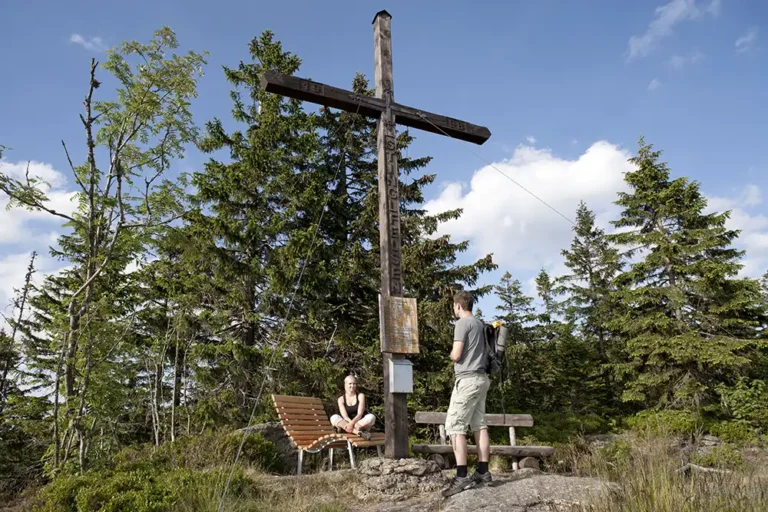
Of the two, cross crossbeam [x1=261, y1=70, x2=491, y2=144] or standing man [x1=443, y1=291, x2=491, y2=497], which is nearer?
standing man [x1=443, y1=291, x2=491, y2=497]

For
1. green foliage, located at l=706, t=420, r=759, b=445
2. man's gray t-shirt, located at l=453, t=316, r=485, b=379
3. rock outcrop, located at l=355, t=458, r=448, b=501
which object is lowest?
green foliage, located at l=706, t=420, r=759, b=445

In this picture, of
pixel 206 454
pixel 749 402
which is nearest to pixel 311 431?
pixel 206 454

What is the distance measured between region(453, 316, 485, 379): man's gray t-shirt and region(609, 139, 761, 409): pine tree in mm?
11862

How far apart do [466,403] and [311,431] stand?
143 inches

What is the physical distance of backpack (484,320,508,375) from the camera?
15.8ft

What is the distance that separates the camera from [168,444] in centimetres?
699

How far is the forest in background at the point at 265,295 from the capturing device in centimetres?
700

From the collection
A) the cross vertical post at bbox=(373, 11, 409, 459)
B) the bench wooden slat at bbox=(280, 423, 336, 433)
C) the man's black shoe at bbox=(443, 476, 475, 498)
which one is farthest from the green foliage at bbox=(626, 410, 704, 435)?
the man's black shoe at bbox=(443, 476, 475, 498)

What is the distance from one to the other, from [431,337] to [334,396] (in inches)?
97.5

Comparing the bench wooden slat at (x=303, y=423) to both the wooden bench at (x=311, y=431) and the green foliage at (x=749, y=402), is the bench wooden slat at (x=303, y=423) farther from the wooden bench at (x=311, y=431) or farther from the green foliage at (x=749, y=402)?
the green foliage at (x=749, y=402)

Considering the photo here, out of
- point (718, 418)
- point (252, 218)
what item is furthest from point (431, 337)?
point (718, 418)

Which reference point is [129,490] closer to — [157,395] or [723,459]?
[723,459]

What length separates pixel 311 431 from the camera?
7539 millimetres

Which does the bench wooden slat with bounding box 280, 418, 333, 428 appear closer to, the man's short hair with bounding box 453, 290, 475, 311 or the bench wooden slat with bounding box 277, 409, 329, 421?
the bench wooden slat with bounding box 277, 409, 329, 421
